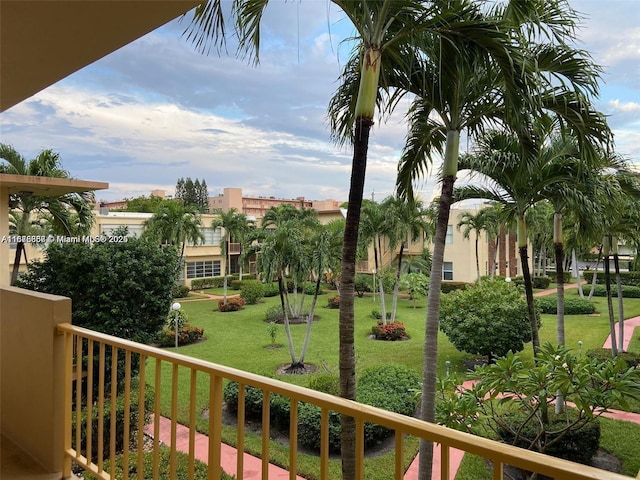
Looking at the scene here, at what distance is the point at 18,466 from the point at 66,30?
245 cm

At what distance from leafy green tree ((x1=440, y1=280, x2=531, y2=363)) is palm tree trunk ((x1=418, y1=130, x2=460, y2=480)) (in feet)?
20.0

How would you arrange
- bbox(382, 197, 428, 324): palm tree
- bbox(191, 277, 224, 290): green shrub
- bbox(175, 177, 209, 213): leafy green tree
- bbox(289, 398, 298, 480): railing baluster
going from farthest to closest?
1. bbox(175, 177, 209, 213): leafy green tree
2. bbox(191, 277, 224, 290): green shrub
3. bbox(382, 197, 428, 324): palm tree
4. bbox(289, 398, 298, 480): railing baluster

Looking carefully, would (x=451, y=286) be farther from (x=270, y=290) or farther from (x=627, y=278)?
(x=627, y=278)

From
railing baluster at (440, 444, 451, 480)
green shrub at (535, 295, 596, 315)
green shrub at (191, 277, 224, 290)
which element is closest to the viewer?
railing baluster at (440, 444, 451, 480)

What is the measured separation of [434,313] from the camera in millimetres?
4504

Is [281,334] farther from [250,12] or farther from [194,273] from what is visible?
[194,273]

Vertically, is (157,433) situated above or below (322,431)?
below

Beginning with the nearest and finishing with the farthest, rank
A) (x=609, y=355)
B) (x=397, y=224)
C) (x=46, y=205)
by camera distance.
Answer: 1. (x=46, y=205)
2. (x=609, y=355)
3. (x=397, y=224)

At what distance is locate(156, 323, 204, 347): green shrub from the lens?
1337 centimetres

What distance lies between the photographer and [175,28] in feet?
10.7

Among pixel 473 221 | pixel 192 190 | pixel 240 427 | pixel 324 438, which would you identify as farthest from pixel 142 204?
pixel 324 438

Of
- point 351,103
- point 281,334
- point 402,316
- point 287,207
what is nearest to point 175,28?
point 351,103

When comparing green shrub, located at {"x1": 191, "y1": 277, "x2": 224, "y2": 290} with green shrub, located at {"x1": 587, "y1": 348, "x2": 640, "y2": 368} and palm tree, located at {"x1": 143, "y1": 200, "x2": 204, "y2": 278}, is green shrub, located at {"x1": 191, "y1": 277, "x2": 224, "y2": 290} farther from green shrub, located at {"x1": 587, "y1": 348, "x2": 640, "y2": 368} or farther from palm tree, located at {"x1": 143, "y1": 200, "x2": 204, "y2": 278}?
green shrub, located at {"x1": 587, "y1": 348, "x2": 640, "y2": 368}

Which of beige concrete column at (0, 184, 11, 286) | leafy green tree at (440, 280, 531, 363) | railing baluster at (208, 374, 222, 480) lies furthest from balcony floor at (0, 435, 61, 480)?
leafy green tree at (440, 280, 531, 363)
